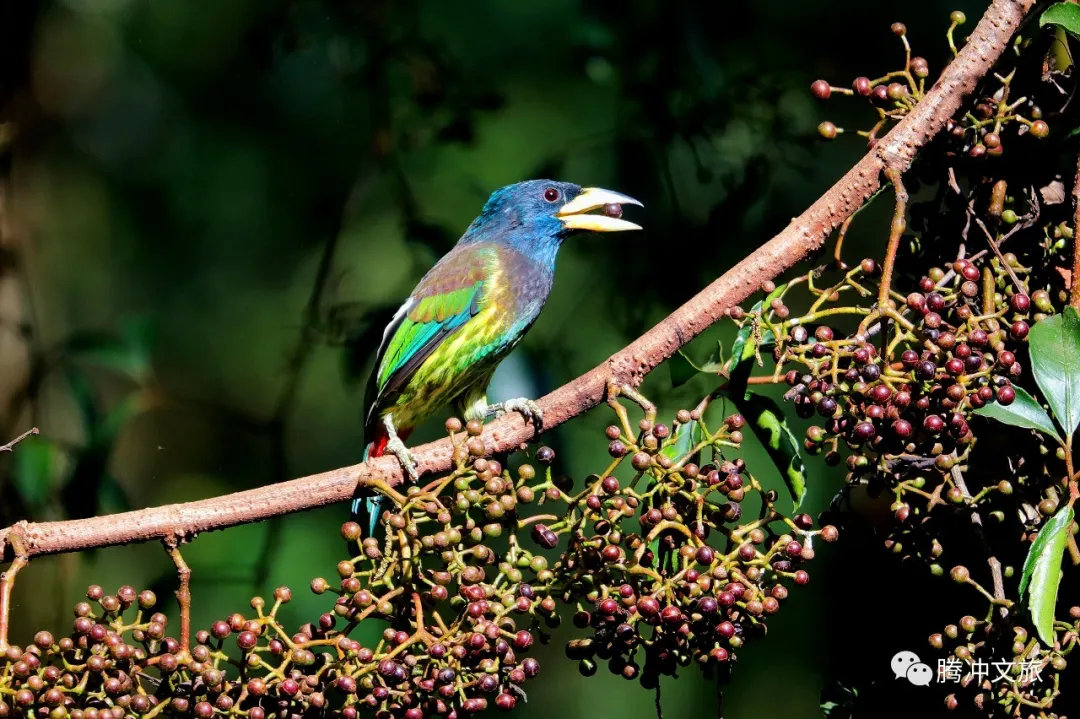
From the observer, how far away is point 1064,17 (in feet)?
5.15

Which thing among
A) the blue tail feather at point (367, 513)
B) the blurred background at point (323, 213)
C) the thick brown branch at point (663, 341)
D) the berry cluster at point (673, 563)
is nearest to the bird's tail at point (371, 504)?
the blue tail feather at point (367, 513)

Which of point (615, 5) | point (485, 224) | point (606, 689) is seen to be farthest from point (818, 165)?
point (606, 689)

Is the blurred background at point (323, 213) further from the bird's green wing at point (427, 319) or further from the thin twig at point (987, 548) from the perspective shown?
the thin twig at point (987, 548)

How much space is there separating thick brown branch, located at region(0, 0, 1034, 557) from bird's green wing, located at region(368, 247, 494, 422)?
1.08 m

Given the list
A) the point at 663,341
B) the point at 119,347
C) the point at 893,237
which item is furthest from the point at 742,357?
the point at 119,347

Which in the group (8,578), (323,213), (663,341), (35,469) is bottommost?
(8,578)

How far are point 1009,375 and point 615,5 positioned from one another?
2060mm

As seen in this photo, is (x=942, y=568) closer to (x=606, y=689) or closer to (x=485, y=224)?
(x=485, y=224)

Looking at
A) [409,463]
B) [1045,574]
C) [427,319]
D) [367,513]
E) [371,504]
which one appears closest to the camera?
[1045,574]

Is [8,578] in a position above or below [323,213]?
A: below

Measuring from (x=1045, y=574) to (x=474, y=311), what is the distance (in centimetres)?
179

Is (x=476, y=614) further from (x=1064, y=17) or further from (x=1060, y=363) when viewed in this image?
(x=1064, y=17)

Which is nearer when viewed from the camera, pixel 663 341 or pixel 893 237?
pixel 893 237

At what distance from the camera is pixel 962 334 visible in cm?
146
